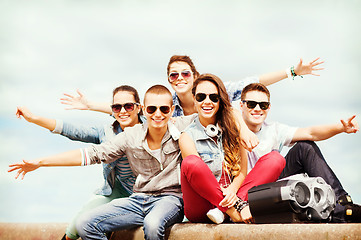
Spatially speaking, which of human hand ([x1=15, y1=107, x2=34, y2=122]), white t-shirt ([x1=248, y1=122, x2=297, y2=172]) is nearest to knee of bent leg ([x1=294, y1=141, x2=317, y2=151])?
white t-shirt ([x1=248, y1=122, x2=297, y2=172])

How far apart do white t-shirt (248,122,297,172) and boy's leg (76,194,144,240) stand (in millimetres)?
1451

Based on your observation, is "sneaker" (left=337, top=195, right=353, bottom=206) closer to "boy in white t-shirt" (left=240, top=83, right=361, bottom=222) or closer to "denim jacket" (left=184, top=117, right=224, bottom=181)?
"boy in white t-shirt" (left=240, top=83, right=361, bottom=222)

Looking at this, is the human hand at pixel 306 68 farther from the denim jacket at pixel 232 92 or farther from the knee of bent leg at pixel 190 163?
the knee of bent leg at pixel 190 163

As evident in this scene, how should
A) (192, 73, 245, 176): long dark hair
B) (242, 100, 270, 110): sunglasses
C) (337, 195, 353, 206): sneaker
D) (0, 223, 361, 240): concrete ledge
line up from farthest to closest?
(242, 100, 270, 110): sunglasses, (192, 73, 245, 176): long dark hair, (337, 195, 353, 206): sneaker, (0, 223, 361, 240): concrete ledge

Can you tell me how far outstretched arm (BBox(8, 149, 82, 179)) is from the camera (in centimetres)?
416

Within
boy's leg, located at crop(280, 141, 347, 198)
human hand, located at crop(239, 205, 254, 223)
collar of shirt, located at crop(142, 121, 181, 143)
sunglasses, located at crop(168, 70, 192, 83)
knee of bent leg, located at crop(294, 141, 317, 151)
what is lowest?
human hand, located at crop(239, 205, 254, 223)

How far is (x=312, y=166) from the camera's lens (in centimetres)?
453

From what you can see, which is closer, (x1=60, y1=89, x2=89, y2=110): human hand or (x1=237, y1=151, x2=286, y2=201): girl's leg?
(x1=237, y1=151, x2=286, y2=201): girl's leg

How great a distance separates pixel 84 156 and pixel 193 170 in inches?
48.8

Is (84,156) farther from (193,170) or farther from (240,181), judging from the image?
(240,181)

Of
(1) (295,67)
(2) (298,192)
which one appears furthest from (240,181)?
(1) (295,67)

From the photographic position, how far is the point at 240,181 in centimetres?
416

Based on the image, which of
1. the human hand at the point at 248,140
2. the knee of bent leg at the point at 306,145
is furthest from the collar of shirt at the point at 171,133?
the knee of bent leg at the point at 306,145

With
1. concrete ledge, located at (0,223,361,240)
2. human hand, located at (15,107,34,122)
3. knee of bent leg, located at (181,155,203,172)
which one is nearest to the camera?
concrete ledge, located at (0,223,361,240)
